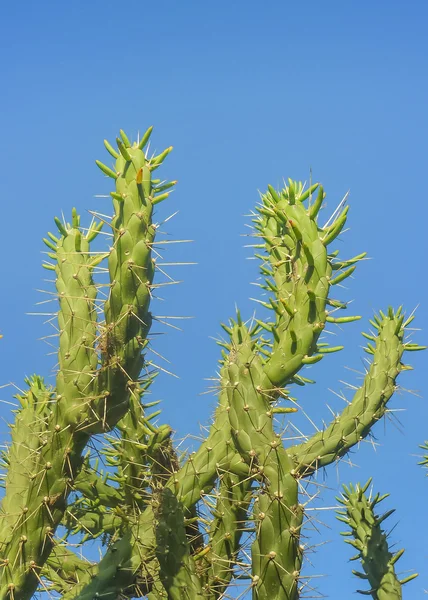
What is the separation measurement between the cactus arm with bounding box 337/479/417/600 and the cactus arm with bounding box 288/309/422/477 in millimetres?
1207

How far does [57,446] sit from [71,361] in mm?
368

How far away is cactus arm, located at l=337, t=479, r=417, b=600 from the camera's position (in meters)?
5.40

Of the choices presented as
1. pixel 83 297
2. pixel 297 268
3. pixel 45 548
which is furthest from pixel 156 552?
pixel 297 268

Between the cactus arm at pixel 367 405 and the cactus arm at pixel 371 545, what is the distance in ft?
3.96

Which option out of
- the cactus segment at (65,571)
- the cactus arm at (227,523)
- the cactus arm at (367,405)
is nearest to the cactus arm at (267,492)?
the cactus arm at (367,405)

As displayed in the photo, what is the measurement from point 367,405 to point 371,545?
1.36 m

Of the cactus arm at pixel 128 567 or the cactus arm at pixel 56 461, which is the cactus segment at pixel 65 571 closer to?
the cactus arm at pixel 128 567

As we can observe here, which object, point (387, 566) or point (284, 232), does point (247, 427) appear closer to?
point (284, 232)

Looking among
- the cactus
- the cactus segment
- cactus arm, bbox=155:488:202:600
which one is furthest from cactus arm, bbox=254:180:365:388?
the cactus segment

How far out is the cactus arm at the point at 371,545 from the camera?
540cm

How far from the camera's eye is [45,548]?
3461 millimetres

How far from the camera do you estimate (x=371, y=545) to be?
5504 millimetres

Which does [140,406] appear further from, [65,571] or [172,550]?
[65,571]

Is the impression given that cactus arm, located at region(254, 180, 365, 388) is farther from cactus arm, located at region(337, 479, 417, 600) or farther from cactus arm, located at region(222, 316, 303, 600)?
cactus arm, located at region(337, 479, 417, 600)
